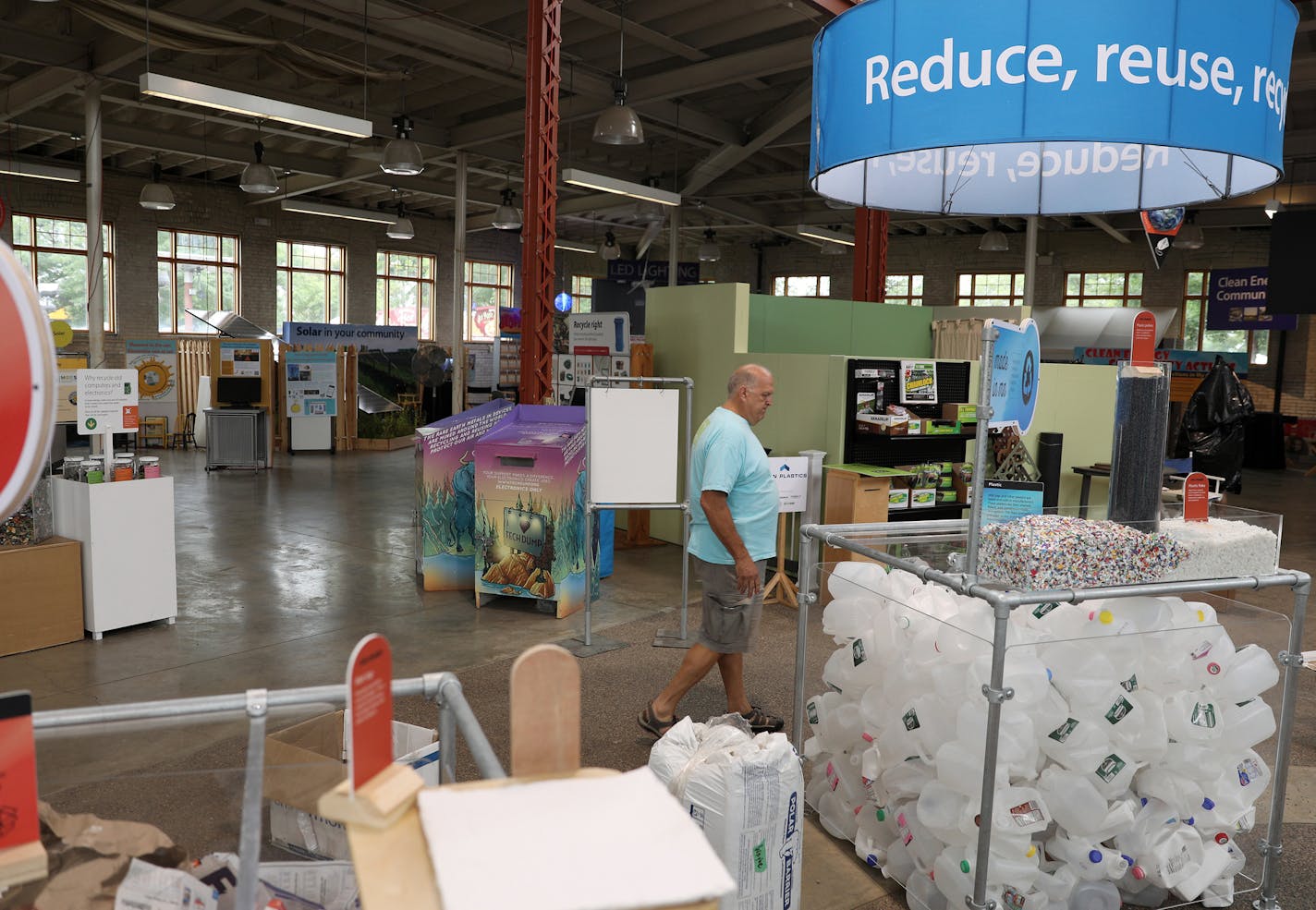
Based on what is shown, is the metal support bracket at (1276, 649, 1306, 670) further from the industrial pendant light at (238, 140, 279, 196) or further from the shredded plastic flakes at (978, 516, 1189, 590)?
the industrial pendant light at (238, 140, 279, 196)

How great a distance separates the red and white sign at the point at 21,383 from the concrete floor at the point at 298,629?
538 millimetres

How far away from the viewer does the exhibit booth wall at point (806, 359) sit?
7.11m

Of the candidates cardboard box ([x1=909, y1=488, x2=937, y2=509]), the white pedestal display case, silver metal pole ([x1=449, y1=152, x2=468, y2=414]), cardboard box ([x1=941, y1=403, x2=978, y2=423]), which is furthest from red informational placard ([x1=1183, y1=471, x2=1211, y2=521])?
silver metal pole ([x1=449, y1=152, x2=468, y2=414])

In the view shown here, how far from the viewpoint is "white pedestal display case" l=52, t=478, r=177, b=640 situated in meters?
5.31

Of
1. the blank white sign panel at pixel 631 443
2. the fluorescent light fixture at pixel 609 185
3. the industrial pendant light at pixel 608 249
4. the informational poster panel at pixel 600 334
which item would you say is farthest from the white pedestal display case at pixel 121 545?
the industrial pendant light at pixel 608 249

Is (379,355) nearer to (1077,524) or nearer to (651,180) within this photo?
(651,180)

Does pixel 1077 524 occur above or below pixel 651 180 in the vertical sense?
below

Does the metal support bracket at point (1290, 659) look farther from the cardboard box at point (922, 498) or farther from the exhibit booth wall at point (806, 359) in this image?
the cardboard box at point (922, 498)

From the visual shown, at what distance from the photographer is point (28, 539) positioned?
5.21 m

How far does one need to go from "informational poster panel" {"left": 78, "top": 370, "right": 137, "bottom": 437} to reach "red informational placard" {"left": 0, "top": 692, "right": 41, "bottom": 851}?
15.6ft

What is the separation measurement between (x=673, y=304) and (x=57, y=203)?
14.1m

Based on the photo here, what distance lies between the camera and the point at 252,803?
51.5 inches

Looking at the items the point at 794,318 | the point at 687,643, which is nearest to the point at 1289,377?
the point at 794,318

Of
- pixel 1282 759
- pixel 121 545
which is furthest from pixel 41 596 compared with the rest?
pixel 1282 759
